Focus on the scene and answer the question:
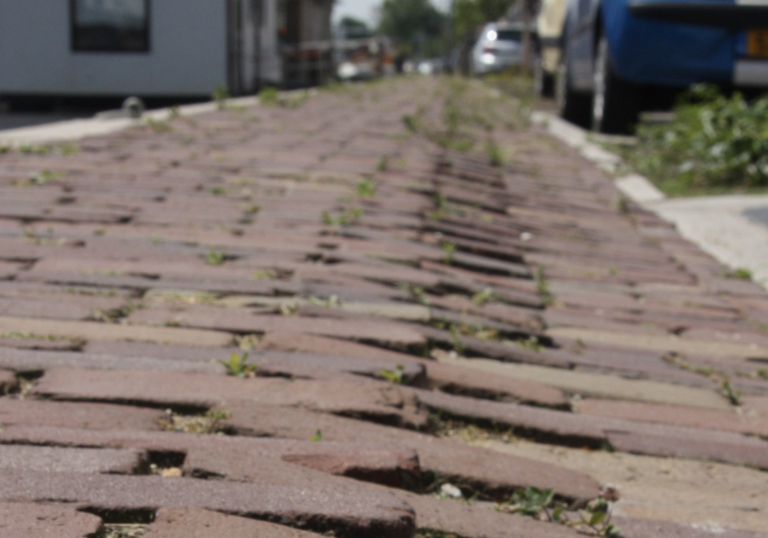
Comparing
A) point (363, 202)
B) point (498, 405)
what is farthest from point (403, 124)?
point (498, 405)

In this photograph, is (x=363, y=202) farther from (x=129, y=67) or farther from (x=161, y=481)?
(x=129, y=67)

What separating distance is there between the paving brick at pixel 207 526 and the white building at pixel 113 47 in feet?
44.1

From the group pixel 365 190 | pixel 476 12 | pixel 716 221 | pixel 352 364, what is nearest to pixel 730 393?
pixel 352 364

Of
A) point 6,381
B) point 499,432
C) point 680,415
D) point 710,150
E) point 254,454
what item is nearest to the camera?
point 254,454

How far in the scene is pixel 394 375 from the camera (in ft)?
7.59

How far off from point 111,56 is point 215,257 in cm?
1190

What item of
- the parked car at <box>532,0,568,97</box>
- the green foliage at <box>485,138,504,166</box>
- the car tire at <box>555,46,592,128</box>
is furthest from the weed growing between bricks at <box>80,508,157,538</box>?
the parked car at <box>532,0,568,97</box>

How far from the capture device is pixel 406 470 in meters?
1.81

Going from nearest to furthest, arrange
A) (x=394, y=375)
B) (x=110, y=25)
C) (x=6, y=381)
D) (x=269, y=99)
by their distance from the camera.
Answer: (x=6, y=381)
(x=394, y=375)
(x=269, y=99)
(x=110, y=25)

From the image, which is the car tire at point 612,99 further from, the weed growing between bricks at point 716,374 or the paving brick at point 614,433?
the paving brick at point 614,433

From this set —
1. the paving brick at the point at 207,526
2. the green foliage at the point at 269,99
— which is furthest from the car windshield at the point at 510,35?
the paving brick at the point at 207,526

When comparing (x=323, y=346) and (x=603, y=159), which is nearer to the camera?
(x=323, y=346)

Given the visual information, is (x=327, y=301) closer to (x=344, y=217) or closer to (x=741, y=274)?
(x=344, y=217)

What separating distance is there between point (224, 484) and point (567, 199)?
431cm
